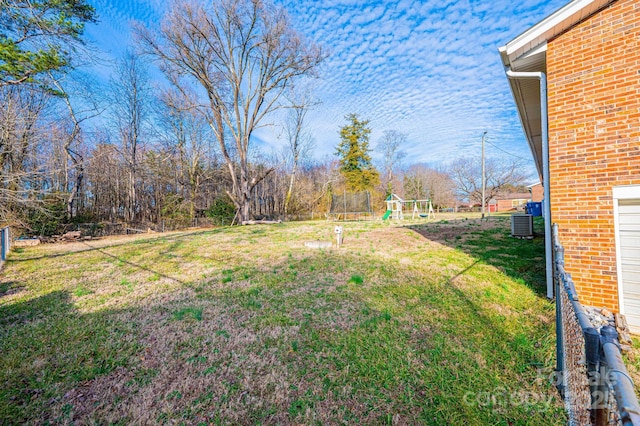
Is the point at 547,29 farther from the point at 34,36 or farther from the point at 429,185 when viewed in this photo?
the point at 429,185

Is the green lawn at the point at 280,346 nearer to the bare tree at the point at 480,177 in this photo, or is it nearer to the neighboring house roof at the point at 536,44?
the neighboring house roof at the point at 536,44

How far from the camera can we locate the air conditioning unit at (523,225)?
28.0ft

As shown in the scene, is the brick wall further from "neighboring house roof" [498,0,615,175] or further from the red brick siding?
the red brick siding

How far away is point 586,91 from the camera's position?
3709 mm

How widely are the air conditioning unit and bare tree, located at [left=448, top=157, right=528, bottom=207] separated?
A: 3463 centimetres

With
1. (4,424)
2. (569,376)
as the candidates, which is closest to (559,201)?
(569,376)

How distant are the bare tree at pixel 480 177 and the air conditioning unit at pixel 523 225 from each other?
3463 centimetres

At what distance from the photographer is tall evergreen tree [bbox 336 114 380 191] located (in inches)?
1134

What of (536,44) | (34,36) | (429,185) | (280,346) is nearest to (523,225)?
(536,44)

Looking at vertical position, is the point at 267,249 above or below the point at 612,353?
below

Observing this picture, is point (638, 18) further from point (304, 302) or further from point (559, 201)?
point (304, 302)

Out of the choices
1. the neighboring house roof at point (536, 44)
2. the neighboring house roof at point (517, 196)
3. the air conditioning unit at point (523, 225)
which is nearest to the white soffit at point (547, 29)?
the neighboring house roof at point (536, 44)

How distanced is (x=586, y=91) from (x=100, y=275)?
31.0ft

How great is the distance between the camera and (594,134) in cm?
362
